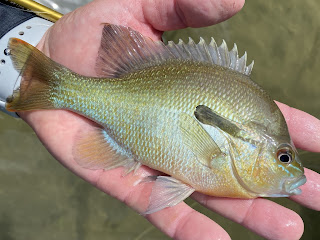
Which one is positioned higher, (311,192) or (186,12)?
(186,12)

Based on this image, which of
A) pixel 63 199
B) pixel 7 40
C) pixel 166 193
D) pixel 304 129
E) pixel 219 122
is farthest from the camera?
pixel 63 199

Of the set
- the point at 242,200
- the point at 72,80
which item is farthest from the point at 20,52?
the point at 242,200

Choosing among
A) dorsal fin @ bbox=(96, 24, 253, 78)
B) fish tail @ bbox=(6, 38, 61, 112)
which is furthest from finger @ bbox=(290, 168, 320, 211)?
fish tail @ bbox=(6, 38, 61, 112)

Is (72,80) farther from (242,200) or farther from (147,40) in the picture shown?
(242,200)

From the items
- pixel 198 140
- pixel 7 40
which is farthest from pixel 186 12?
pixel 7 40

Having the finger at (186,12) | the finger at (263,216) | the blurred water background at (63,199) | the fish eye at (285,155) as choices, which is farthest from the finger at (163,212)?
the blurred water background at (63,199)

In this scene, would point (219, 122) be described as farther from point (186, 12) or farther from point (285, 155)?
point (186, 12)
